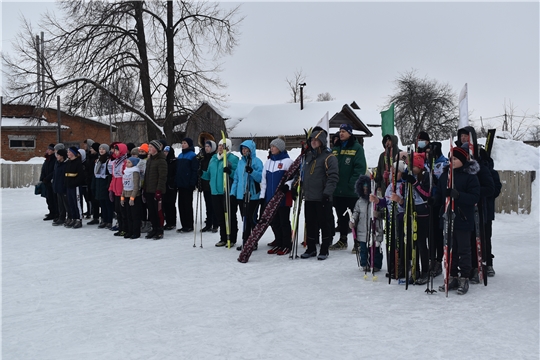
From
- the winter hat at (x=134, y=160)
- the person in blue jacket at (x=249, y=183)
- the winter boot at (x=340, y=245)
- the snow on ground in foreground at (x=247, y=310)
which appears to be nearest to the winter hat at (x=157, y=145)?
the winter hat at (x=134, y=160)

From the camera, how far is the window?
35.1 m

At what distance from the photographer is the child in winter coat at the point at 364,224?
707 centimetres

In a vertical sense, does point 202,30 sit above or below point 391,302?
above

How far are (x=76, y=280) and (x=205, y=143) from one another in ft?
14.8

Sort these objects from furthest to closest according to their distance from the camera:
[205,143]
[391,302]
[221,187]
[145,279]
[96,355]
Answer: [205,143] < [221,187] < [145,279] < [391,302] < [96,355]

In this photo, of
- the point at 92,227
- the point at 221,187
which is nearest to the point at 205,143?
the point at 221,187

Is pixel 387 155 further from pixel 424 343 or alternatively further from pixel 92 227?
pixel 92 227

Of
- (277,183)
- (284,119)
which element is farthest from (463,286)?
(284,119)

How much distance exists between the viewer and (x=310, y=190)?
25.9 ft

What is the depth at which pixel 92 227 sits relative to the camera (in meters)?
12.3

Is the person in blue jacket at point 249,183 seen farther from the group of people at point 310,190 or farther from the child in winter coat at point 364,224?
the child in winter coat at point 364,224

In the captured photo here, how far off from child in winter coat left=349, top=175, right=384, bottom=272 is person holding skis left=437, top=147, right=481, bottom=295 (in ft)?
3.83

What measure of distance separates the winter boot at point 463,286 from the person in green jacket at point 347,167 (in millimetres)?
2914

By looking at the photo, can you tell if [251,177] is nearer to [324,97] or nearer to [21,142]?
[21,142]
